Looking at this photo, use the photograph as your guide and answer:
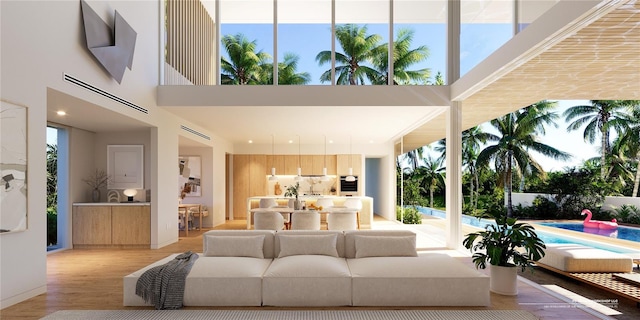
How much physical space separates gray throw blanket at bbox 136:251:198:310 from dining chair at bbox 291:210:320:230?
12.0 feet

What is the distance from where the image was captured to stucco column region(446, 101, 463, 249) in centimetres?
676

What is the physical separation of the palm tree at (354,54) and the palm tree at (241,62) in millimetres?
1688

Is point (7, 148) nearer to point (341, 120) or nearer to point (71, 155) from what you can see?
point (71, 155)

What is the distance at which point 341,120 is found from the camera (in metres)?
8.33

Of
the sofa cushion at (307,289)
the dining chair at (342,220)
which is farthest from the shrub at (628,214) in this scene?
the sofa cushion at (307,289)

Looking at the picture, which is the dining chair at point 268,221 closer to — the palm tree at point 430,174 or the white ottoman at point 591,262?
the white ottoman at point 591,262

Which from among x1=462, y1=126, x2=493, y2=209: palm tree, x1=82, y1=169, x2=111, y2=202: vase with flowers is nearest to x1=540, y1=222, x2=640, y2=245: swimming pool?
x1=462, y1=126, x2=493, y2=209: palm tree

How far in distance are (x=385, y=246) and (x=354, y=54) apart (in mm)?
5507

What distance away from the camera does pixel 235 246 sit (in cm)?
438

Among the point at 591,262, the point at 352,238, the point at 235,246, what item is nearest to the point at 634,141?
the point at 591,262

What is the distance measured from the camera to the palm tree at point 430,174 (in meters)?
17.8

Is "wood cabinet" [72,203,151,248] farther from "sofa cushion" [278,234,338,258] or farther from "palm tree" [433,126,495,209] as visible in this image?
"palm tree" [433,126,495,209]

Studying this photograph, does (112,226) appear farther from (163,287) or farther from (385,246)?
(385,246)

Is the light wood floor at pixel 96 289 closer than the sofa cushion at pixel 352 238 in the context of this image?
Yes
